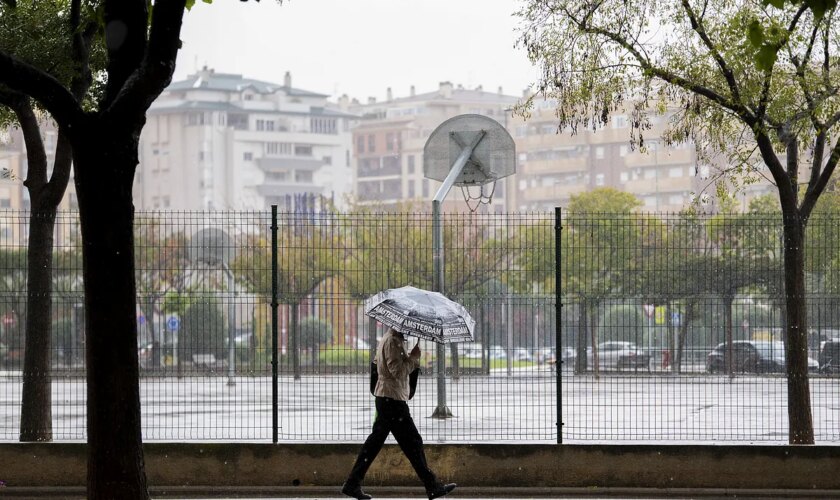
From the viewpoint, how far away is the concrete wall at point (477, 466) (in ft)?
40.3

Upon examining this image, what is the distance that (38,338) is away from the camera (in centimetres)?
1317

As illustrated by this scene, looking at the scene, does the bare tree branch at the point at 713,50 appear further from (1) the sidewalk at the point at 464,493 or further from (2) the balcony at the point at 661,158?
(2) the balcony at the point at 661,158

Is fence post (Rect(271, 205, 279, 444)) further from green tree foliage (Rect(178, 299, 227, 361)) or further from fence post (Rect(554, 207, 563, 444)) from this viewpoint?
green tree foliage (Rect(178, 299, 227, 361))

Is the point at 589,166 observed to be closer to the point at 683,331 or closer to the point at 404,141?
the point at 404,141

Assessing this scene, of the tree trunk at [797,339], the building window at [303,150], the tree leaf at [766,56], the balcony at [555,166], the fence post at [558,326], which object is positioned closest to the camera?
the tree leaf at [766,56]

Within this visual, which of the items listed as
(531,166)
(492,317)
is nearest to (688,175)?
(531,166)

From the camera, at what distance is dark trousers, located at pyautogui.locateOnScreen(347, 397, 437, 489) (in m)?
11.0

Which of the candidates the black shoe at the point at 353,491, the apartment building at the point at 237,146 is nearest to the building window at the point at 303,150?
the apartment building at the point at 237,146

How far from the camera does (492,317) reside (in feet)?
53.3

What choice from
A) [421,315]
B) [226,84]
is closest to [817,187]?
[421,315]

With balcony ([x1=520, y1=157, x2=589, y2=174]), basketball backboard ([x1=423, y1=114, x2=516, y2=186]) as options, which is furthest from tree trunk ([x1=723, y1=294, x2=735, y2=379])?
balcony ([x1=520, y1=157, x2=589, y2=174])

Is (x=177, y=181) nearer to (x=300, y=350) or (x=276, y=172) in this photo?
(x=276, y=172)

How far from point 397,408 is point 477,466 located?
170cm

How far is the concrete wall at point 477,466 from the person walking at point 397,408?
1.25 metres
